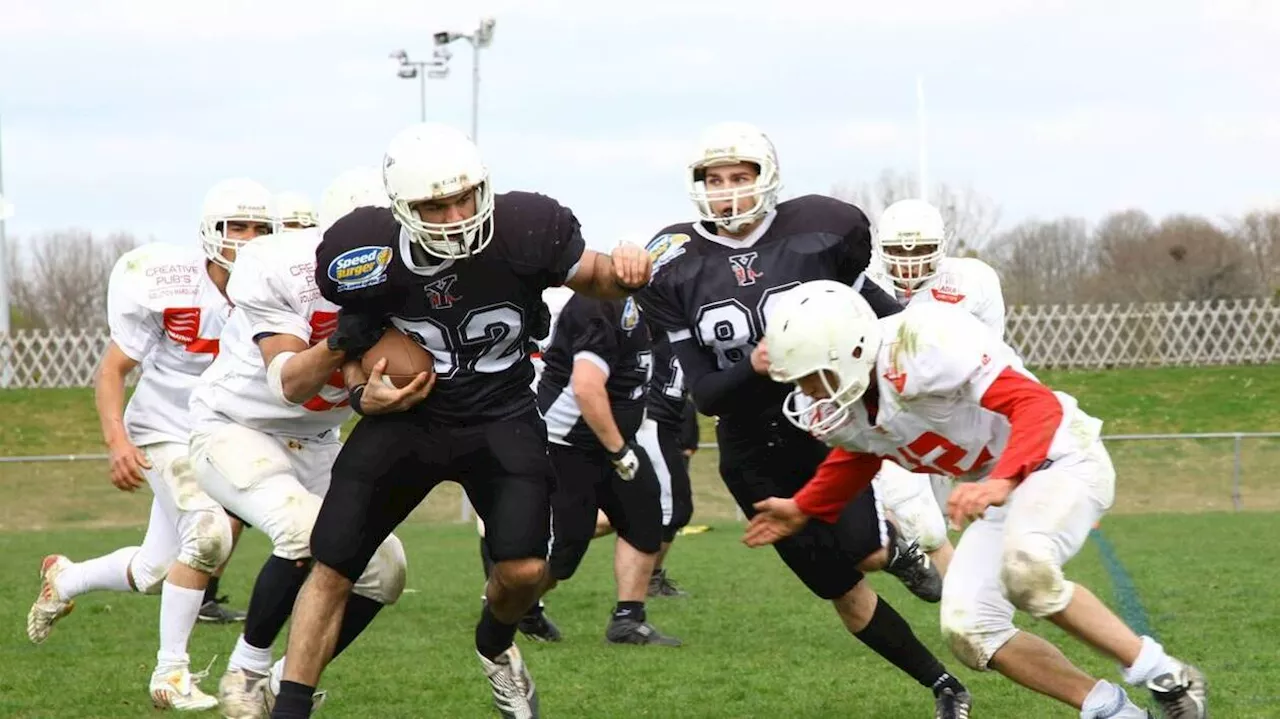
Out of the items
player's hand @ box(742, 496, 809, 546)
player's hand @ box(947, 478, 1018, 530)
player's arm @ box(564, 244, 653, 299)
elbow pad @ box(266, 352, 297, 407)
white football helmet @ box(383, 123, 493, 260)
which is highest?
white football helmet @ box(383, 123, 493, 260)

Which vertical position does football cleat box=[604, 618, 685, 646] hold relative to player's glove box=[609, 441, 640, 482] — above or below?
below

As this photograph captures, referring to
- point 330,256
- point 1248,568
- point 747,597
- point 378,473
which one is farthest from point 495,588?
point 1248,568

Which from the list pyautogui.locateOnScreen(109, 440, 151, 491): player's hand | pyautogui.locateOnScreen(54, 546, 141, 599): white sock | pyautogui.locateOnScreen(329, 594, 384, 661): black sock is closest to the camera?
pyautogui.locateOnScreen(329, 594, 384, 661): black sock

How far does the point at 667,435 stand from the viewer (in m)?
9.20

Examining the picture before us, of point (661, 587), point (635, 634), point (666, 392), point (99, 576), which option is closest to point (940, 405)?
point (635, 634)

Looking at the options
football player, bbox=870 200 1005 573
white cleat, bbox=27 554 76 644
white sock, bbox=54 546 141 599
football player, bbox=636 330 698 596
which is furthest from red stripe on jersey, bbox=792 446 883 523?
football player, bbox=636 330 698 596

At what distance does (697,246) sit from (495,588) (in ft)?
4.64

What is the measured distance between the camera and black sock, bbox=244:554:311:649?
5.30 m

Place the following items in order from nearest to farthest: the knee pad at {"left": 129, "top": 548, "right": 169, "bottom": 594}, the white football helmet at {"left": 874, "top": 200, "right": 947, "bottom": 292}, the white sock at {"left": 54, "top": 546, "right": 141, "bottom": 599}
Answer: the knee pad at {"left": 129, "top": 548, "right": 169, "bottom": 594}, the white sock at {"left": 54, "top": 546, "right": 141, "bottom": 599}, the white football helmet at {"left": 874, "top": 200, "right": 947, "bottom": 292}

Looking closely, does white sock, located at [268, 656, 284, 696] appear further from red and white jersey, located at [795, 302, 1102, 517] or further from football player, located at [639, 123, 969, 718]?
red and white jersey, located at [795, 302, 1102, 517]

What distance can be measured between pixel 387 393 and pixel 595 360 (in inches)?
123

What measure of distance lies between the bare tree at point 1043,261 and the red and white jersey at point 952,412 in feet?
102

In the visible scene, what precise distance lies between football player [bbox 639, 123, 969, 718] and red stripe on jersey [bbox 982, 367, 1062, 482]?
123 cm

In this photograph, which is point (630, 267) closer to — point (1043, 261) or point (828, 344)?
point (828, 344)
